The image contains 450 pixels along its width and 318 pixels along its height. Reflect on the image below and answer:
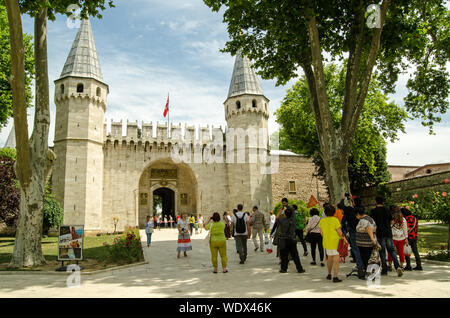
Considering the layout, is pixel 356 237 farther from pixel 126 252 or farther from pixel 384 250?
pixel 126 252

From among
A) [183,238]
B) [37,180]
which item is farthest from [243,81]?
[37,180]

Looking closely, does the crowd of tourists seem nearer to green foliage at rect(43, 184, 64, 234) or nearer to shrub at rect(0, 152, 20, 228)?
green foliage at rect(43, 184, 64, 234)

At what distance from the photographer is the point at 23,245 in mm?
9562

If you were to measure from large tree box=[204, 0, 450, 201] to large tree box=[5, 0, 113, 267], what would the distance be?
560 centimetres

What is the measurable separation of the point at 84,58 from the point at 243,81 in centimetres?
1352

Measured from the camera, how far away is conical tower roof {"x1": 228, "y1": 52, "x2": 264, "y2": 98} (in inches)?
1129

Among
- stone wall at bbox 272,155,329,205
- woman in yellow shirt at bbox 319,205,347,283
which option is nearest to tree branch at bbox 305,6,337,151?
woman in yellow shirt at bbox 319,205,347,283

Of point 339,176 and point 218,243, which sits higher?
point 339,176

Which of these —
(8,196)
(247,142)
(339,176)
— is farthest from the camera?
(247,142)

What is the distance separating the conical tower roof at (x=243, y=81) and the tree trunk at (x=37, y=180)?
19460mm

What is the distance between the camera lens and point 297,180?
3173 cm

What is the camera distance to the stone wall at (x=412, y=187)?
22.4m

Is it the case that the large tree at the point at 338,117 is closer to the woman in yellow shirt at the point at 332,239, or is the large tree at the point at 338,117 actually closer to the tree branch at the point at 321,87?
the tree branch at the point at 321,87
